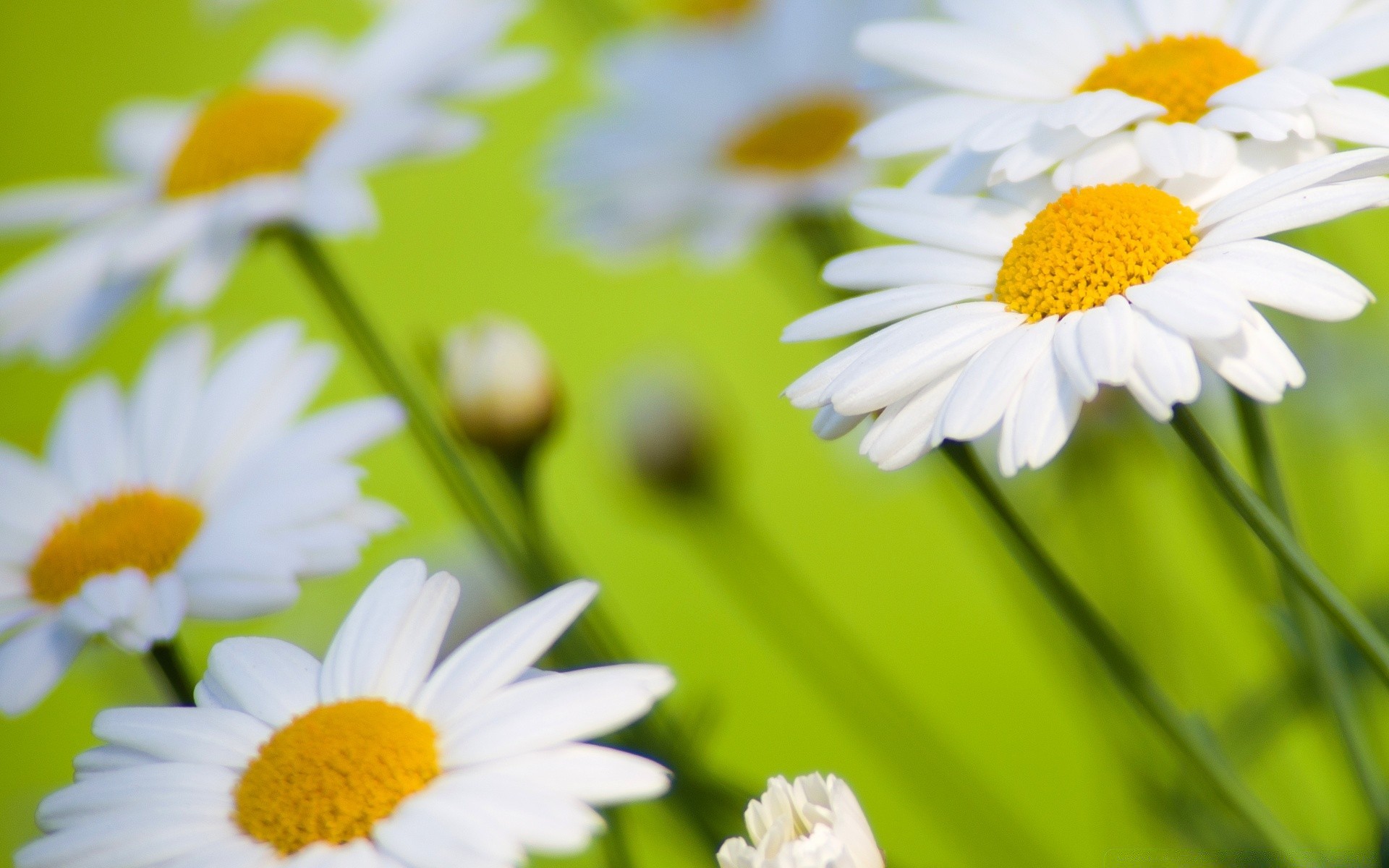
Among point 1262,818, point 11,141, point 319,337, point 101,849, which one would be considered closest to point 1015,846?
point 1262,818

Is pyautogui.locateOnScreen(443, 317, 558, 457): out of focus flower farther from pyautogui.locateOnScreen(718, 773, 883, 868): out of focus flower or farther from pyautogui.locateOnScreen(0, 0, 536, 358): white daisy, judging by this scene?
pyautogui.locateOnScreen(718, 773, 883, 868): out of focus flower

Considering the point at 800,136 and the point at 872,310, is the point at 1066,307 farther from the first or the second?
the point at 800,136

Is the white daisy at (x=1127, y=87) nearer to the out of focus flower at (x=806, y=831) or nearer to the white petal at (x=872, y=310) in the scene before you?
the white petal at (x=872, y=310)

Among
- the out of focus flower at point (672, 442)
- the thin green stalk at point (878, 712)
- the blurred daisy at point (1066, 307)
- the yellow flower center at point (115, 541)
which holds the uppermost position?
the yellow flower center at point (115, 541)

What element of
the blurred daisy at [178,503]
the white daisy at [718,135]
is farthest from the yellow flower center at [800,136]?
the blurred daisy at [178,503]

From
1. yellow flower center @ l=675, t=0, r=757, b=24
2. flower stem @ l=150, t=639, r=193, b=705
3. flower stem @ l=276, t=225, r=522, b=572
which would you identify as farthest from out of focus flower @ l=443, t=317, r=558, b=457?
yellow flower center @ l=675, t=0, r=757, b=24

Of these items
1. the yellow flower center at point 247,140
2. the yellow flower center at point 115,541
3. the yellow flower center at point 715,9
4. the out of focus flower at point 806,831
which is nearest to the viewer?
the out of focus flower at point 806,831

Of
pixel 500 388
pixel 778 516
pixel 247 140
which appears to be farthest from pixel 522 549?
pixel 778 516
